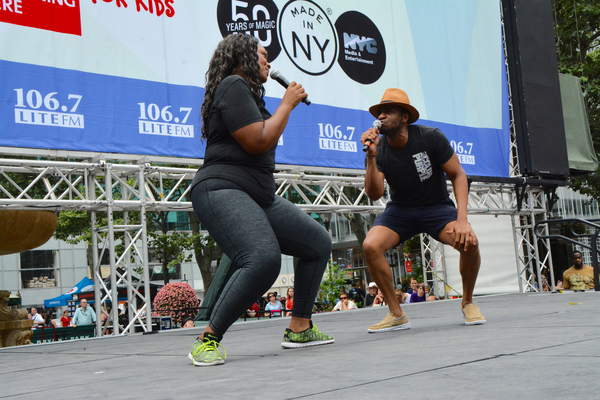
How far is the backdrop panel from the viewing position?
7.30 metres

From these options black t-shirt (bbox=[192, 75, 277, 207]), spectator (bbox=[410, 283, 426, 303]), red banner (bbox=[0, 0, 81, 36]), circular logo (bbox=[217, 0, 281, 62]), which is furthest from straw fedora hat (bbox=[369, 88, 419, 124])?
spectator (bbox=[410, 283, 426, 303])

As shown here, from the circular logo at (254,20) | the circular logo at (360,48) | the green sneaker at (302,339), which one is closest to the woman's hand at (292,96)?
the green sneaker at (302,339)

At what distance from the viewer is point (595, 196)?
1723cm

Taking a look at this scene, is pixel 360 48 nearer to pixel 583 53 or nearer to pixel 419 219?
pixel 419 219

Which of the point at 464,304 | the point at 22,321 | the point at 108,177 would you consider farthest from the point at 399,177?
the point at 22,321

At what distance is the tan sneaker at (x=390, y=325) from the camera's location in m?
3.80

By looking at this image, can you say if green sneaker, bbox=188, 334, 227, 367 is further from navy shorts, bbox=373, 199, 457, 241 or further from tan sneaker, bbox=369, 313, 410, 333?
navy shorts, bbox=373, 199, 457, 241

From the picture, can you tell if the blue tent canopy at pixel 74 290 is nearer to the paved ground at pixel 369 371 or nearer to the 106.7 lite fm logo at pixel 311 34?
the 106.7 lite fm logo at pixel 311 34

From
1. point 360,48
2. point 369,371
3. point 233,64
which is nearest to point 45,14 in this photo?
point 360,48

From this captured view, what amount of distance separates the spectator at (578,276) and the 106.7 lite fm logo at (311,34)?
4380mm

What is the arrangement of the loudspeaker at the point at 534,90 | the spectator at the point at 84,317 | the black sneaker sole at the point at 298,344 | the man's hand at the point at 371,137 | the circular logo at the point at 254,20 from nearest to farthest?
the black sneaker sole at the point at 298,344 < the man's hand at the point at 371,137 < the circular logo at the point at 254,20 < the loudspeaker at the point at 534,90 < the spectator at the point at 84,317

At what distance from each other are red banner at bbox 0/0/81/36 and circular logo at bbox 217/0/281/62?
2197 millimetres

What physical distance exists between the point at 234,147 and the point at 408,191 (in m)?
1.65

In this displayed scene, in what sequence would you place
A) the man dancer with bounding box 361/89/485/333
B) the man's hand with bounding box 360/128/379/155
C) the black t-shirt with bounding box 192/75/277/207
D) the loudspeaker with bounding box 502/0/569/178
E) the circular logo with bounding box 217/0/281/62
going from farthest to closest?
the loudspeaker with bounding box 502/0/569/178
the circular logo with bounding box 217/0/281/62
the man dancer with bounding box 361/89/485/333
the man's hand with bounding box 360/128/379/155
the black t-shirt with bounding box 192/75/277/207
